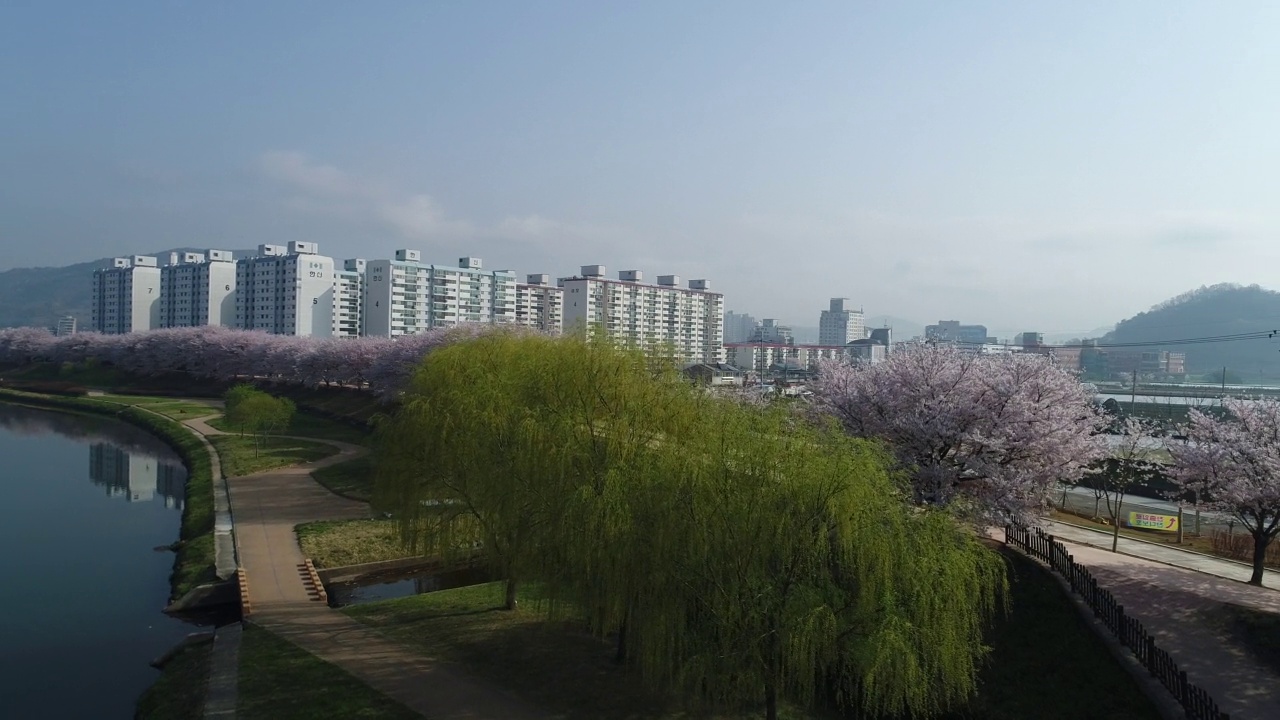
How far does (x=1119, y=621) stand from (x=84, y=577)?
87.8ft

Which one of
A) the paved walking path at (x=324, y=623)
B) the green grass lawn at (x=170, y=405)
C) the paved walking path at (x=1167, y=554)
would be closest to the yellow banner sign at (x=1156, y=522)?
the paved walking path at (x=1167, y=554)

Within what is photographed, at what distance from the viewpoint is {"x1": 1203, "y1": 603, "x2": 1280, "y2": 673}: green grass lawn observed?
1400 centimetres

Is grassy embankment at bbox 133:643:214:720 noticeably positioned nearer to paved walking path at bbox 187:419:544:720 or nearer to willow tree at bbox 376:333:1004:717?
paved walking path at bbox 187:419:544:720

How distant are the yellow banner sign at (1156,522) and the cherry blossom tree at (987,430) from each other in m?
5.00

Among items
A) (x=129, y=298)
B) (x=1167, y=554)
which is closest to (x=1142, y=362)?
(x=1167, y=554)

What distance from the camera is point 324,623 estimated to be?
17.6 metres

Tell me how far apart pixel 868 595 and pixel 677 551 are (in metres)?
2.71

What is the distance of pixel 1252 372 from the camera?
409 ft

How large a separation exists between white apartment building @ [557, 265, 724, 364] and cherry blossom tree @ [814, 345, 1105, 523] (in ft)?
270

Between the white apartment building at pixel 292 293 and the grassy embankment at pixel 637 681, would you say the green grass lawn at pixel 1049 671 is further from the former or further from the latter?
the white apartment building at pixel 292 293

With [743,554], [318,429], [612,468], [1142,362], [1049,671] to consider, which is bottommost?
[1049,671]

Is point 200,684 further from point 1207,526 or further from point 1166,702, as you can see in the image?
point 1207,526

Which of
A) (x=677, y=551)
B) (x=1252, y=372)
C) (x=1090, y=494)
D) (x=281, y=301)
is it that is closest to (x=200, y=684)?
(x=677, y=551)

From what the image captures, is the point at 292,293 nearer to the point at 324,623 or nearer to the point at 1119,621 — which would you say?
the point at 324,623
